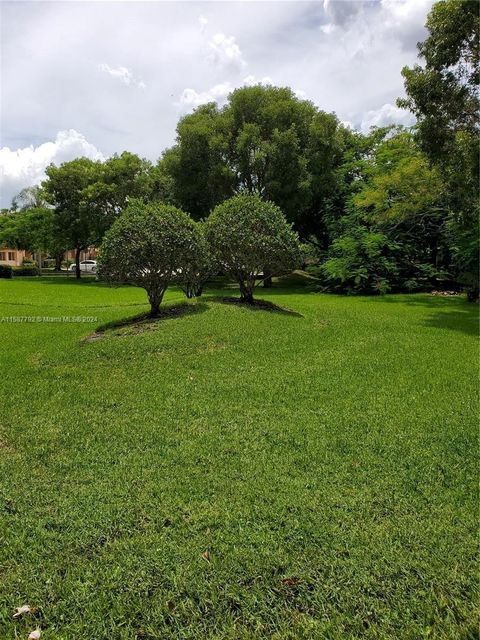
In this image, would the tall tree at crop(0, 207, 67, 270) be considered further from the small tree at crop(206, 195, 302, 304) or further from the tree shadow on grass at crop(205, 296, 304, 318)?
the small tree at crop(206, 195, 302, 304)

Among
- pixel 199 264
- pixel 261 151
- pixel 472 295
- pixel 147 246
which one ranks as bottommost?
pixel 472 295

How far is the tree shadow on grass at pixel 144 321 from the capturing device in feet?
23.8

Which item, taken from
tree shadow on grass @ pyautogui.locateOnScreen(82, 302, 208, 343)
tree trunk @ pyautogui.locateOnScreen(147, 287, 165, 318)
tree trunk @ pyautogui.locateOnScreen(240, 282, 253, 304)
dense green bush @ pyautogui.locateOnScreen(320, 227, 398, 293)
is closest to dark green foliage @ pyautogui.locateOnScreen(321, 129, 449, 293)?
dense green bush @ pyautogui.locateOnScreen(320, 227, 398, 293)

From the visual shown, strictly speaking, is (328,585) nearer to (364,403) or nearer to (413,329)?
(364,403)

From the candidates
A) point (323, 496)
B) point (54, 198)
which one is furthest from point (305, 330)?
point (54, 198)

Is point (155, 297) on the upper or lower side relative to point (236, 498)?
upper

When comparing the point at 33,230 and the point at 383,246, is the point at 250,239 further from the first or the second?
the point at 33,230

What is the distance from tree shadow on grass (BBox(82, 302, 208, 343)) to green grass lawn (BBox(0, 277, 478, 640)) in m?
1.44

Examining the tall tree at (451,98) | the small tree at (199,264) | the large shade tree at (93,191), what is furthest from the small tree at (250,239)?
the large shade tree at (93,191)

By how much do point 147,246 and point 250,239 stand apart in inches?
88.1

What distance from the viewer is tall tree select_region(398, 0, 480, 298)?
7.80 m

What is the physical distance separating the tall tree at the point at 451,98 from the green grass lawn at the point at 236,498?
169 inches

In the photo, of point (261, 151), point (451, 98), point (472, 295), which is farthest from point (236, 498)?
point (261, 151)

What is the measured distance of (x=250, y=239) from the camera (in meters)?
8.77
